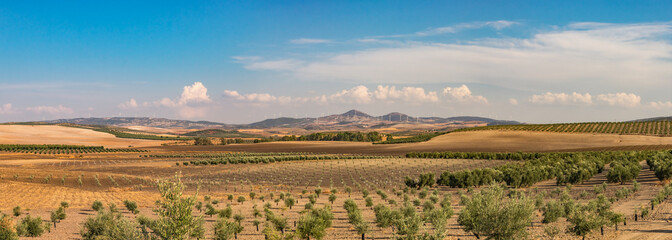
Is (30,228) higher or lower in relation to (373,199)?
higher

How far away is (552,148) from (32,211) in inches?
4337

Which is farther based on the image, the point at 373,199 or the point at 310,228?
the point at 373,199

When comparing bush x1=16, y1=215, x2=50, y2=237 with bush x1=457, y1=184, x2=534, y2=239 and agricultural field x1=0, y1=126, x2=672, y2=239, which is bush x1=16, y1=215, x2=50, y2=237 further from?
bush x1=457, y1=184, x2=534, y2=239

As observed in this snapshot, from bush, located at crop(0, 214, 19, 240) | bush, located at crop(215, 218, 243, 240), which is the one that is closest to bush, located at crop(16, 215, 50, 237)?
bush, located at crop(0, 214, 19, 240)

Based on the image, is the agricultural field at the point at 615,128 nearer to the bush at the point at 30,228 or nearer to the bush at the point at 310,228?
the bush at the point at 310,228

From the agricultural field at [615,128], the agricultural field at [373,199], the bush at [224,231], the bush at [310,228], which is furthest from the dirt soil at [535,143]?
the bush at [224,231]

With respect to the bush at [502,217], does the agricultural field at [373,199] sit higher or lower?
lower

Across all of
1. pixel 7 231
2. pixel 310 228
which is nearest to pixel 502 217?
pixel 310 228

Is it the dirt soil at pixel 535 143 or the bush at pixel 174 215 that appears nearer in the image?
the bush at pixel 174 215


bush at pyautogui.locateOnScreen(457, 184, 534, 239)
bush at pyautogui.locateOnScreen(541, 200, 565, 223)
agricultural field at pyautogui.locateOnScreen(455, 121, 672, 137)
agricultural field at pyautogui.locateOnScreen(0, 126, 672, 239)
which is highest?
agricultural field at pyautogui.locateOnScreen(455, 121, 672, 137)

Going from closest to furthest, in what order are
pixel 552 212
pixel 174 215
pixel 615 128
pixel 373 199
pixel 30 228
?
pixel 174 215 < pixel 30 228 < pixel 552 212 < pixel 373 199 < pixel 615 128

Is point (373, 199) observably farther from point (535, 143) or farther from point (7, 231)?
point (535, 143)

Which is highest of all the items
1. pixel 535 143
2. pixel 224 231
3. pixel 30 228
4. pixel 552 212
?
pixel 535 143

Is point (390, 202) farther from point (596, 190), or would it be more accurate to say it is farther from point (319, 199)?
point (596, 190)
